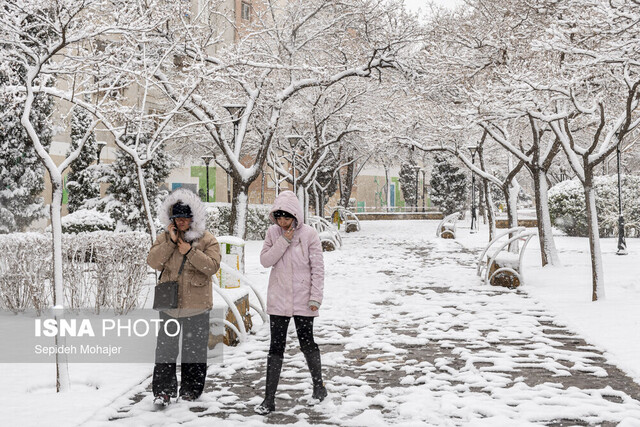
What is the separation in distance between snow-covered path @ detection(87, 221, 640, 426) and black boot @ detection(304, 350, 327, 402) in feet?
0.35

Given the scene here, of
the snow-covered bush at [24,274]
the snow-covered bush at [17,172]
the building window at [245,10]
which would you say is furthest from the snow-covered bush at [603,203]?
the building window at [245,10]

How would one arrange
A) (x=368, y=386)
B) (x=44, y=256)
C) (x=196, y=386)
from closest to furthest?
(x=196, y=386) < (x=368, y=386) < (x=44, y=256)

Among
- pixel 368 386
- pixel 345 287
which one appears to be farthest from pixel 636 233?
pixel 368 386

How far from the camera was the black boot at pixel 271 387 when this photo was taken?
483 cm

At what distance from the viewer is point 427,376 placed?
5.93 m

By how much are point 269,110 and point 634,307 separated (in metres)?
16.6

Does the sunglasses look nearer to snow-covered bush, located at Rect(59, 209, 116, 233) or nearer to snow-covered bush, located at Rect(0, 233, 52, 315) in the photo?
snow-covered bush, located at Rect(0, 233, 52, 315)

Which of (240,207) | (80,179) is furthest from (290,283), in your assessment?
(80,179)

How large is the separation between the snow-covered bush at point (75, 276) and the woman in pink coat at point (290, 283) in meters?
4.45

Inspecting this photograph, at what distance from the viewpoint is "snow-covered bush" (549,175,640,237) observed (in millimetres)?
23312

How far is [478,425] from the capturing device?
451 centimetres

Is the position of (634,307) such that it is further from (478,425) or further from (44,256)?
(44,256)

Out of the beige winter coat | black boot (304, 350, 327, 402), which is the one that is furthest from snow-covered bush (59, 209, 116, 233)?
black boot (304, 350, 327, 402)

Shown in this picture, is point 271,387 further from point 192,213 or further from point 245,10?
point 245,10
